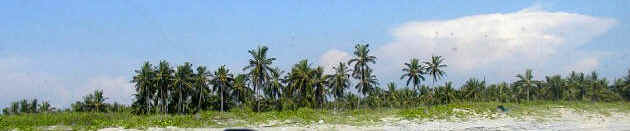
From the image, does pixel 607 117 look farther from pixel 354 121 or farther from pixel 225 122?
pixel 225 122

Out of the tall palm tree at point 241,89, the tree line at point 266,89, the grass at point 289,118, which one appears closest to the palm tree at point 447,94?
the tree line at point 266,89

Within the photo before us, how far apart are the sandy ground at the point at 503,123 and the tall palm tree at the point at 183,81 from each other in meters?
49.3

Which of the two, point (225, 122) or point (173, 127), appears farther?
point (225, 122)

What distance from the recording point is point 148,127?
1063 inches

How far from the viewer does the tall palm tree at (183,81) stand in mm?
75562

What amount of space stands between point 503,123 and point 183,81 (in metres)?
55.7

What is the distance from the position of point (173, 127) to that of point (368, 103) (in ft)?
231

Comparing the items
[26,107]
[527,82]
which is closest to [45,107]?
[26,107]

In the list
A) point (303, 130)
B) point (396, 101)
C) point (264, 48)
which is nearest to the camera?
point (303, 130)

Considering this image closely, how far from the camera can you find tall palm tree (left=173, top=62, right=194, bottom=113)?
248ft

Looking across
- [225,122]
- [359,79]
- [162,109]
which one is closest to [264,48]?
[359,79]

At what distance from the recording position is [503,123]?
28.9m

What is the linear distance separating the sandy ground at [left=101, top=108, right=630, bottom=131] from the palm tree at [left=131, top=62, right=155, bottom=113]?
2033 inches

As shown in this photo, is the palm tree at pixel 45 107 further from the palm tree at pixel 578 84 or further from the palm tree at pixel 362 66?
the palm tree at pixel 578 84
